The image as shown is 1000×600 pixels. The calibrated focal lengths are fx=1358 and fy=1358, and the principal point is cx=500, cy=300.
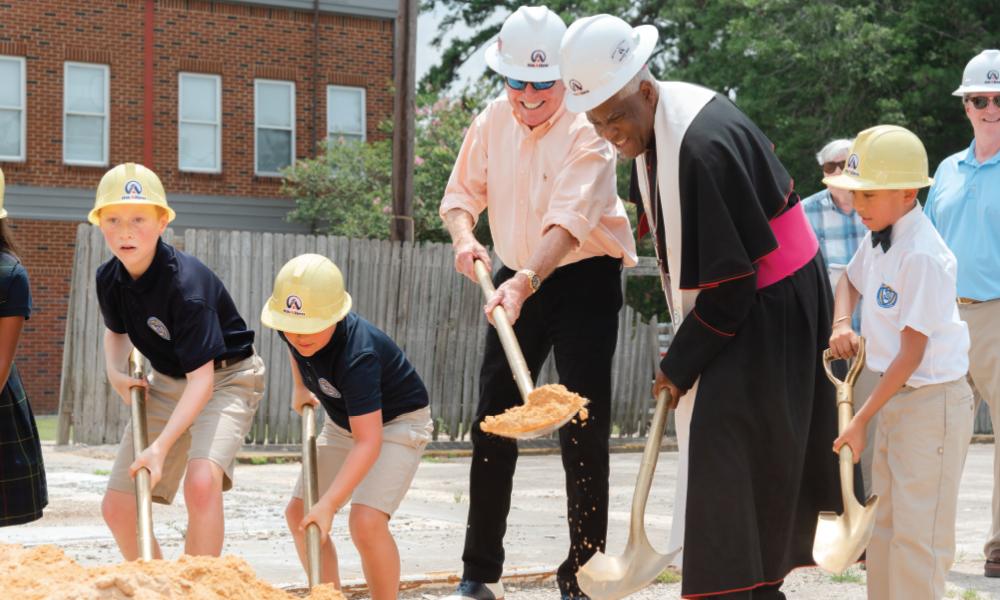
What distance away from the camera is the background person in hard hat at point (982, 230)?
626cm

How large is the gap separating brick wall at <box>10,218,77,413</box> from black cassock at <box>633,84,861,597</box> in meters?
18.5

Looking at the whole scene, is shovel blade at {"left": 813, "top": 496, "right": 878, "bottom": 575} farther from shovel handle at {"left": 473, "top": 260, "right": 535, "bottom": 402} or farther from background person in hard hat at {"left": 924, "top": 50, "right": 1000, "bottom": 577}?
background person in hard hat at {"left": 924, "top": 50, "right": 1000, "bottom": 577}

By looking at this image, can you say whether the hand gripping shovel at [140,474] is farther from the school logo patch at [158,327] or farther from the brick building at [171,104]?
the brick building at [171,104]

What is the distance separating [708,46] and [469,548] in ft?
70.0

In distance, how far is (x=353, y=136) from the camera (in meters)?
24.0

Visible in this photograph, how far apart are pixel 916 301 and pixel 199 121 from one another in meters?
19.5

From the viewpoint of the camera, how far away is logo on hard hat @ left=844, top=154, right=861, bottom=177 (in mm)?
4633

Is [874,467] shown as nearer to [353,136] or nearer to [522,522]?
[522,522]

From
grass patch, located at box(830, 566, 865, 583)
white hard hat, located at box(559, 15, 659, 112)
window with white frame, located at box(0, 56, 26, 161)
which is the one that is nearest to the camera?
white hard hat, located at box(559, 15, 659, 112)

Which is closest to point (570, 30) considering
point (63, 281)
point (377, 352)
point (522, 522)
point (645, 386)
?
point (377, 352)

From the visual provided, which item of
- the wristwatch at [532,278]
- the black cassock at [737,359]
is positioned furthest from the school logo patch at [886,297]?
the wristwatch at [532,278]

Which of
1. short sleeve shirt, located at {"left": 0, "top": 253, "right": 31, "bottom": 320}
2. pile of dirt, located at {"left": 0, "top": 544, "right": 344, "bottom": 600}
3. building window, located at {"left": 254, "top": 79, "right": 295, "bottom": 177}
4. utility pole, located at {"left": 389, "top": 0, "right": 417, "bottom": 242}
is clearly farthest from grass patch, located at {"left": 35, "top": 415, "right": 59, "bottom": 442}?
pile of dirt, located at {"left": 0, "top": 544, "right": 344, "bottom": 600}

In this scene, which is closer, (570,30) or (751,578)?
(751,578)

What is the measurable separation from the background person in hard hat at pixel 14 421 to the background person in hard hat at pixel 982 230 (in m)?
4.16
